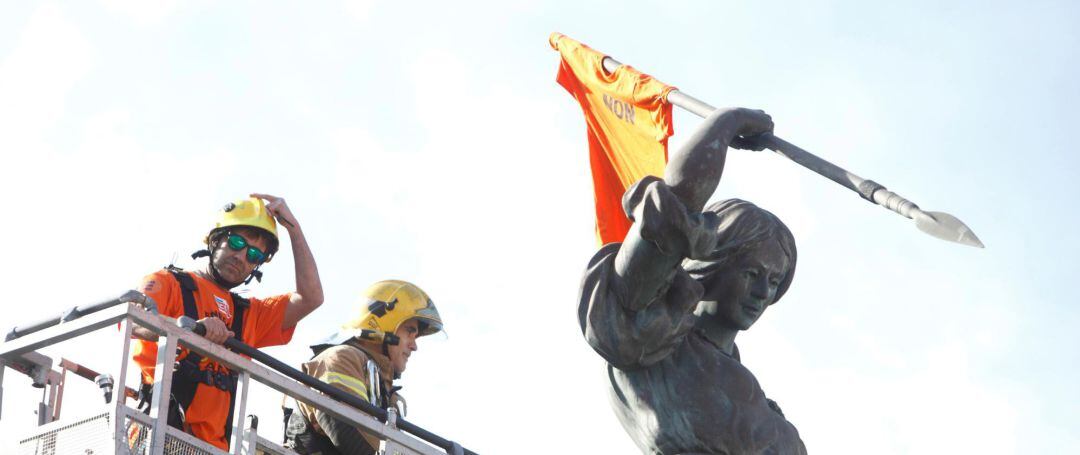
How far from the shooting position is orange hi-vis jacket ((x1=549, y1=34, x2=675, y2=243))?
1462 centimetres

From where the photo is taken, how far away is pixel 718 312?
818 cm

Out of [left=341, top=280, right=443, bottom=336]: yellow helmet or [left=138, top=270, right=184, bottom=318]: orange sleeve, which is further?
[left=341, top=280, right=443, bottom=336]: yellow helmet

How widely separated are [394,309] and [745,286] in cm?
545

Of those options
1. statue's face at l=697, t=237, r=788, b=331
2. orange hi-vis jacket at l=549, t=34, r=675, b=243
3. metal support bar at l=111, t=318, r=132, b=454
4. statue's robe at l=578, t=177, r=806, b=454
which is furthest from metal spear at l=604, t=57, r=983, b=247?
orange hi-vis jacket at l=549, t=34, r=675, b=243

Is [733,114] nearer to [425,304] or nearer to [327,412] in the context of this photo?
[327,412]

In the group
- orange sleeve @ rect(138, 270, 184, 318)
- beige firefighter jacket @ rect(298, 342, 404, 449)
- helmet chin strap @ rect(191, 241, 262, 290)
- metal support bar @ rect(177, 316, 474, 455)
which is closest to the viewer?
metal support bar @ rect(177, 316, 474, 455)

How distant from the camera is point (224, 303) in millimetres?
11578

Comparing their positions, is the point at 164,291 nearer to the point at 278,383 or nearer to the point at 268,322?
the point at 268,322

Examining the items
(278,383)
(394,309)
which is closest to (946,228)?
(278,383)

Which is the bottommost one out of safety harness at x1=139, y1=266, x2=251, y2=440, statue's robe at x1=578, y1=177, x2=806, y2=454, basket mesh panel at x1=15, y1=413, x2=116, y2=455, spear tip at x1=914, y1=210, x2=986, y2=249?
statue's robe at x1=578, y1=177, x2=806, y2=454

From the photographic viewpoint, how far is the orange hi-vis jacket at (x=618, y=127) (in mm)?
14625

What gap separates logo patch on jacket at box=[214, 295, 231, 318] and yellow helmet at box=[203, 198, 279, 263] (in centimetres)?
68

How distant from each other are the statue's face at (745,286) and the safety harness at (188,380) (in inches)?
136

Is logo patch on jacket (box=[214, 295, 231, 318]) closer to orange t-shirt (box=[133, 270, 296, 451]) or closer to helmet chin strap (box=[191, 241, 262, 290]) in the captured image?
orange t-shirt (box=[133, 270, 296, 451])
